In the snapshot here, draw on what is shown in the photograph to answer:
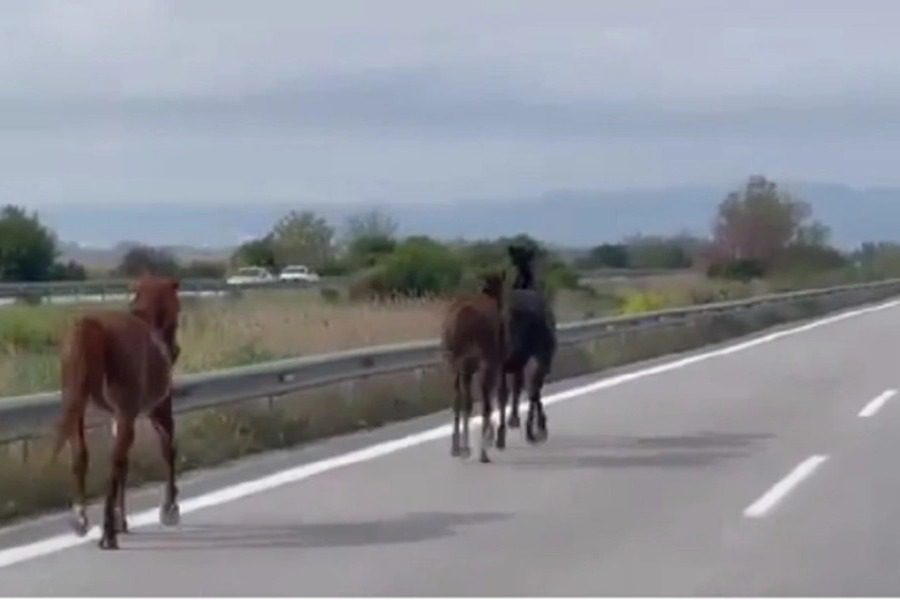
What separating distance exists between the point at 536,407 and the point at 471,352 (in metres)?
1.81

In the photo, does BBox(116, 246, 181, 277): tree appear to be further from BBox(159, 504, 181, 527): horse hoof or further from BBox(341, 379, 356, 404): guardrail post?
BBox(341, 379, 356, 404): guardrail post

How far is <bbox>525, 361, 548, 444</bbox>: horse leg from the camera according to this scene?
19609mm

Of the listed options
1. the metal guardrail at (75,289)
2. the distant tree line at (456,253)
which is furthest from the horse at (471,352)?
the metal guardrail at (75,289)

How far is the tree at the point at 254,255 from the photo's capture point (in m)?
99.3

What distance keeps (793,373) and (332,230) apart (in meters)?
72.9

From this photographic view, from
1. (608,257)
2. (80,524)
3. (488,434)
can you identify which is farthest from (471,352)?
(608,257)

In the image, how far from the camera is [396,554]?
40.9 ft

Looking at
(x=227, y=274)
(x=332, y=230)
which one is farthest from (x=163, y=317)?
(x=332, y=230)

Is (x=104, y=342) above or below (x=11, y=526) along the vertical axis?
above

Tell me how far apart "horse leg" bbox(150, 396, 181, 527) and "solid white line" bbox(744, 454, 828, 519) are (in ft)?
11.5

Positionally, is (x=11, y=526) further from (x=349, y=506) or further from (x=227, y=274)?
(x=227, y=274)

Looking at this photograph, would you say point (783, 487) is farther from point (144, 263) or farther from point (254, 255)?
point (254, 255)

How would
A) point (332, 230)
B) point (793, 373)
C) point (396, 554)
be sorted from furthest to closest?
point (332, 230)
point (793, 373)
point (396, 554)

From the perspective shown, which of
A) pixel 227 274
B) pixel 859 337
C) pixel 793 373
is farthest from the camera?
pixel 227 274
